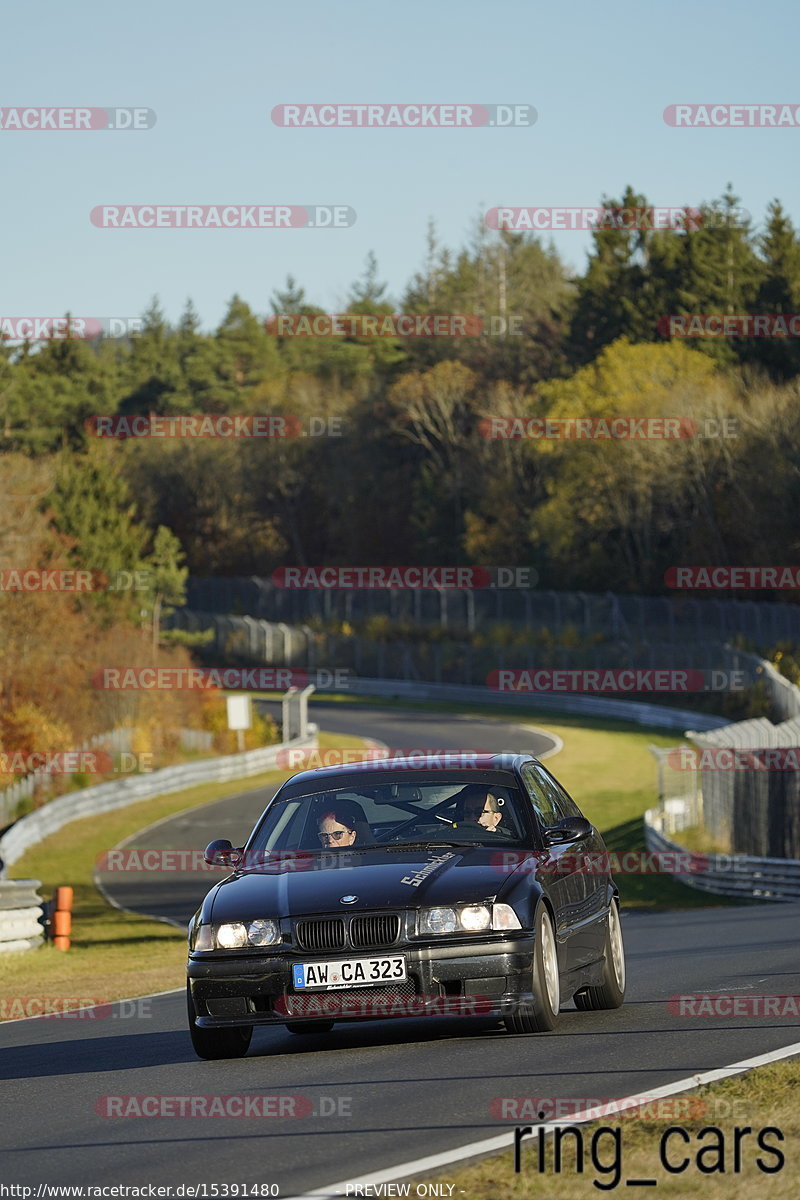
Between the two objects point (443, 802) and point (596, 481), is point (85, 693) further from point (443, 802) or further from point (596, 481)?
point (443, 802)

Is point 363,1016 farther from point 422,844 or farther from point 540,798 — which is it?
point 540,798

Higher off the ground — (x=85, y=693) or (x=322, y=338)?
(x=322, y=338)

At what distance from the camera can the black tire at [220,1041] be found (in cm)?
988

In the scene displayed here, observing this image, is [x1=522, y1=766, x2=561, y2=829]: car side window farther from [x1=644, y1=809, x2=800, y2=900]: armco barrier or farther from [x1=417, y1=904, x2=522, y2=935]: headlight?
[x1=644, y1=809, x2=800, y2=900]: armco barrier

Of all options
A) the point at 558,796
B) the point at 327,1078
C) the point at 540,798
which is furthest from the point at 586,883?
the point at 327,1078

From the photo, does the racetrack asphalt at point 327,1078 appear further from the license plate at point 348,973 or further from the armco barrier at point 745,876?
the armco barrier at point 745,876

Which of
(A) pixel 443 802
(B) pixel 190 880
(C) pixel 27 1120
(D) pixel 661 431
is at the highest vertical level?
(D) pixel 661 431

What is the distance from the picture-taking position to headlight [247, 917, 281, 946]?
31.3 feet

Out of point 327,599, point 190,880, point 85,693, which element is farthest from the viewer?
point 327,599

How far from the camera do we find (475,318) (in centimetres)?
11350

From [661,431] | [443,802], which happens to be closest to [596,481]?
[661,431]

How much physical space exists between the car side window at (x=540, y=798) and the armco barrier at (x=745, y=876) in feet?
60.5

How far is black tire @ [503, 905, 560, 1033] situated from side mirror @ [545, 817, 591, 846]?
62cm

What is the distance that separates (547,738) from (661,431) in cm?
2672
